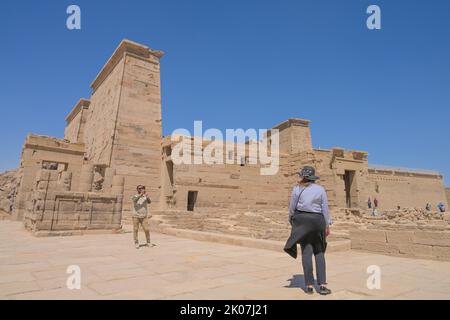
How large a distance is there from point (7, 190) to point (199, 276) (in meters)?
Answer: 28.4

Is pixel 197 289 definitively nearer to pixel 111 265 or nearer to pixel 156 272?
pixel 156 272

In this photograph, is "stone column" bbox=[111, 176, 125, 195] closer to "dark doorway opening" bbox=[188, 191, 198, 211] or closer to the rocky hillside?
"dark doorway opening" bbox=[188, 191, 198, 211]

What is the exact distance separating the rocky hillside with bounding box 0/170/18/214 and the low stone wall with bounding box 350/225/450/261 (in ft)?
84.8

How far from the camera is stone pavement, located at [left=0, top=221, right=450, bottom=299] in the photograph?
2879mm

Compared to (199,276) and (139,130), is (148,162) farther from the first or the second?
(199,276)

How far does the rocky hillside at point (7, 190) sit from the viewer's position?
22500 mm

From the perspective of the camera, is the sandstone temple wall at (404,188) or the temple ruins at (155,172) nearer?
the temple ruins at (155,172)

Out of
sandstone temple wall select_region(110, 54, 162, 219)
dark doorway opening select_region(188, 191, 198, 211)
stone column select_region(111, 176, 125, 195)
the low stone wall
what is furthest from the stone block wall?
dark doorway opening select_region(188, 191, 198, 211)

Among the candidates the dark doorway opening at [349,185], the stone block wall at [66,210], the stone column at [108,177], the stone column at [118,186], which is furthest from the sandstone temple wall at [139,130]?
the dark doorway opening at [349,185]

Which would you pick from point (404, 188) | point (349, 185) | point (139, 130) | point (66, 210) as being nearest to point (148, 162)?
point (139, 130)

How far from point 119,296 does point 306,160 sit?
17650 mm

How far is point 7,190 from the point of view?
2470cm

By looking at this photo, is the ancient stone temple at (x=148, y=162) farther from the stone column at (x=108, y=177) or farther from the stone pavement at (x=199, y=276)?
the stone pavement at (x=199, y=276)

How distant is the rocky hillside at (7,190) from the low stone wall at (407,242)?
2584 cm
